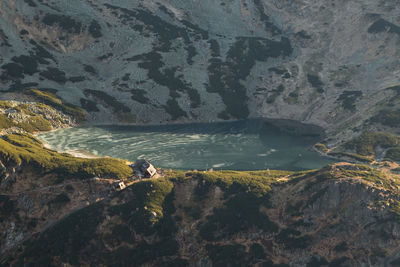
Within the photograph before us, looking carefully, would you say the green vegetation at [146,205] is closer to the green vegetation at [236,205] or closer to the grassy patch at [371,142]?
the green vegetation at [236,205]

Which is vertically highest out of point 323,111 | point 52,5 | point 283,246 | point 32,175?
point 52,5

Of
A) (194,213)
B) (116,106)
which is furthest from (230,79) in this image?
(194,213)

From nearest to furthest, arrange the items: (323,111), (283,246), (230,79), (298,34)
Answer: (283,246) < (323,111) < (230,79) < (298,34)

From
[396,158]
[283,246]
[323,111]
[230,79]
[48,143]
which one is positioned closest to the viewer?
[283,246]

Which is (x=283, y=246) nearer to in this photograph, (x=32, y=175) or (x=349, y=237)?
(x=349, y=237)

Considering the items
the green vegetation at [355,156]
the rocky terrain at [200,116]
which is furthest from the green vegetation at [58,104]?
the green vegetation at [355,156]

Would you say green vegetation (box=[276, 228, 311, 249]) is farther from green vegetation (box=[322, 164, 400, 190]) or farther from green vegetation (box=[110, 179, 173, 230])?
green vegetation (box=[110, 179, 173, 230])

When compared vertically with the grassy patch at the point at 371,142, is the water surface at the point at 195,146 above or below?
below
